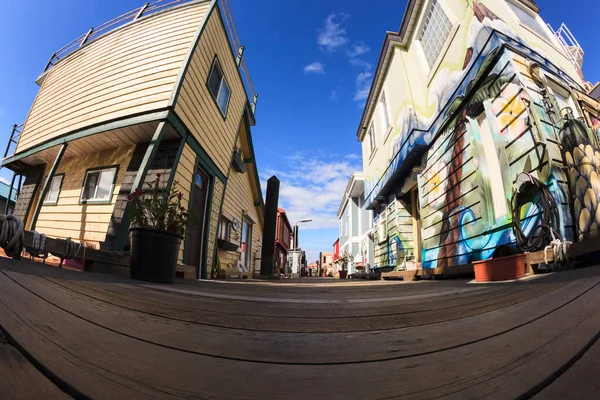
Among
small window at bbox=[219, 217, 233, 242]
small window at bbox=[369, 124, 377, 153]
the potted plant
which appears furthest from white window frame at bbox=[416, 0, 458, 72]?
small window at bbox=[219, 217, 233, 242]

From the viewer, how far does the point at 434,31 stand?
5.61 meters

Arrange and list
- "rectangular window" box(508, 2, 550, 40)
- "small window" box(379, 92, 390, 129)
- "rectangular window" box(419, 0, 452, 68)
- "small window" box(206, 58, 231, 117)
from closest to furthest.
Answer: "rectangular window" box(508, 2, 550, 40), "rectangular window" box(419, 0, 452, 68), "small window" box(206, 58, 231, 117), "small window" box(379, 92, 390, 129)

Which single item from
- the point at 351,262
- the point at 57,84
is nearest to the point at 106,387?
Answer: the point at 57,84

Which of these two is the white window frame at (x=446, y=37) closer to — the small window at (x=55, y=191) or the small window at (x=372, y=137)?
the small window at (x=372, y=137)

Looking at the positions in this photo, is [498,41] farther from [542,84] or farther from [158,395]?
[158,395]

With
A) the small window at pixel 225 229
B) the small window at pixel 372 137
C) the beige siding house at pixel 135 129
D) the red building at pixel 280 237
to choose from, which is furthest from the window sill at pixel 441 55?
the red building at pixel 280 237

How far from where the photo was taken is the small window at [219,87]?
551cm

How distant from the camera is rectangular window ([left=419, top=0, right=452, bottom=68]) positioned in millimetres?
5223

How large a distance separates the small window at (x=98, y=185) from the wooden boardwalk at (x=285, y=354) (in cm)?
442

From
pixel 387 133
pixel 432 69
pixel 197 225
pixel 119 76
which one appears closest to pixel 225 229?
pixel 197 225

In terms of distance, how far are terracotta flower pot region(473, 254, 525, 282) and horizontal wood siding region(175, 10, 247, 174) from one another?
4.85 m

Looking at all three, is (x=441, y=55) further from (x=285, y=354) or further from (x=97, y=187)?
(x=97, y=187)

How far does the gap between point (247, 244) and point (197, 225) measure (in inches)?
155

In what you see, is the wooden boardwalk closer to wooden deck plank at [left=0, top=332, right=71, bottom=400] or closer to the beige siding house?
wooden deck plank at [left=0, top=332, right=71, bottom=400]
